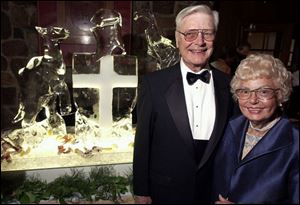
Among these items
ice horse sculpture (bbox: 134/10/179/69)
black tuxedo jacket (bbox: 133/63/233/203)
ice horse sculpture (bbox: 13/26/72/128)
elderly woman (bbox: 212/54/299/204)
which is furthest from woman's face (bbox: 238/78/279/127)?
ice horse sculpture (bbox: 13/26/72/128)

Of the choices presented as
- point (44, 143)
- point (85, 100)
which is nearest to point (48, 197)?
point (44, 143)

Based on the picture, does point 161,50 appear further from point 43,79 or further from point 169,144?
point 169,144

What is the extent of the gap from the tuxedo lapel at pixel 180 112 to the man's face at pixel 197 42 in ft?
0.50

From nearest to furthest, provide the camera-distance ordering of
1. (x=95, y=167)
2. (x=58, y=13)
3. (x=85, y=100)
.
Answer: (x=95, y=167) → (x=85, y=100) → (x=58, y=13)

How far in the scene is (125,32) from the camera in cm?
379

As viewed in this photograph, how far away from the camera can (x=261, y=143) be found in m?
1.22

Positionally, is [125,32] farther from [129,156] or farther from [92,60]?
[129,156]

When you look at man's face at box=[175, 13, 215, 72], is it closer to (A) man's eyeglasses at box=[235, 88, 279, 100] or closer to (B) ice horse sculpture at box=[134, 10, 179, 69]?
(A) man's eyeglasses at box=[235, 88, 279, 100]

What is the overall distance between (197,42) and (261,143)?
20.0 inches

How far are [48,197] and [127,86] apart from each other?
0.85 meters

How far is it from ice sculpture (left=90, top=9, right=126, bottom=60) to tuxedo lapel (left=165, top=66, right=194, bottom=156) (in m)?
0.80

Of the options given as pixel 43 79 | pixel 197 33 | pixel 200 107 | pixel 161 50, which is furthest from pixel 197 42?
pixel 43 79

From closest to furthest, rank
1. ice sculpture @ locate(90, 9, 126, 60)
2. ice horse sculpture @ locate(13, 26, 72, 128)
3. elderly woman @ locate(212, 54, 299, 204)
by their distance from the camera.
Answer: elderly woman @ locate(212, 54, 299, 204)
ice horse sculpture @ locate(13, 26, 72, 128)
ice sculpture @ locate(90, 9, 126, 60)

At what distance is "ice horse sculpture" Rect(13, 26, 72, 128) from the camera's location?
6.34 feet
